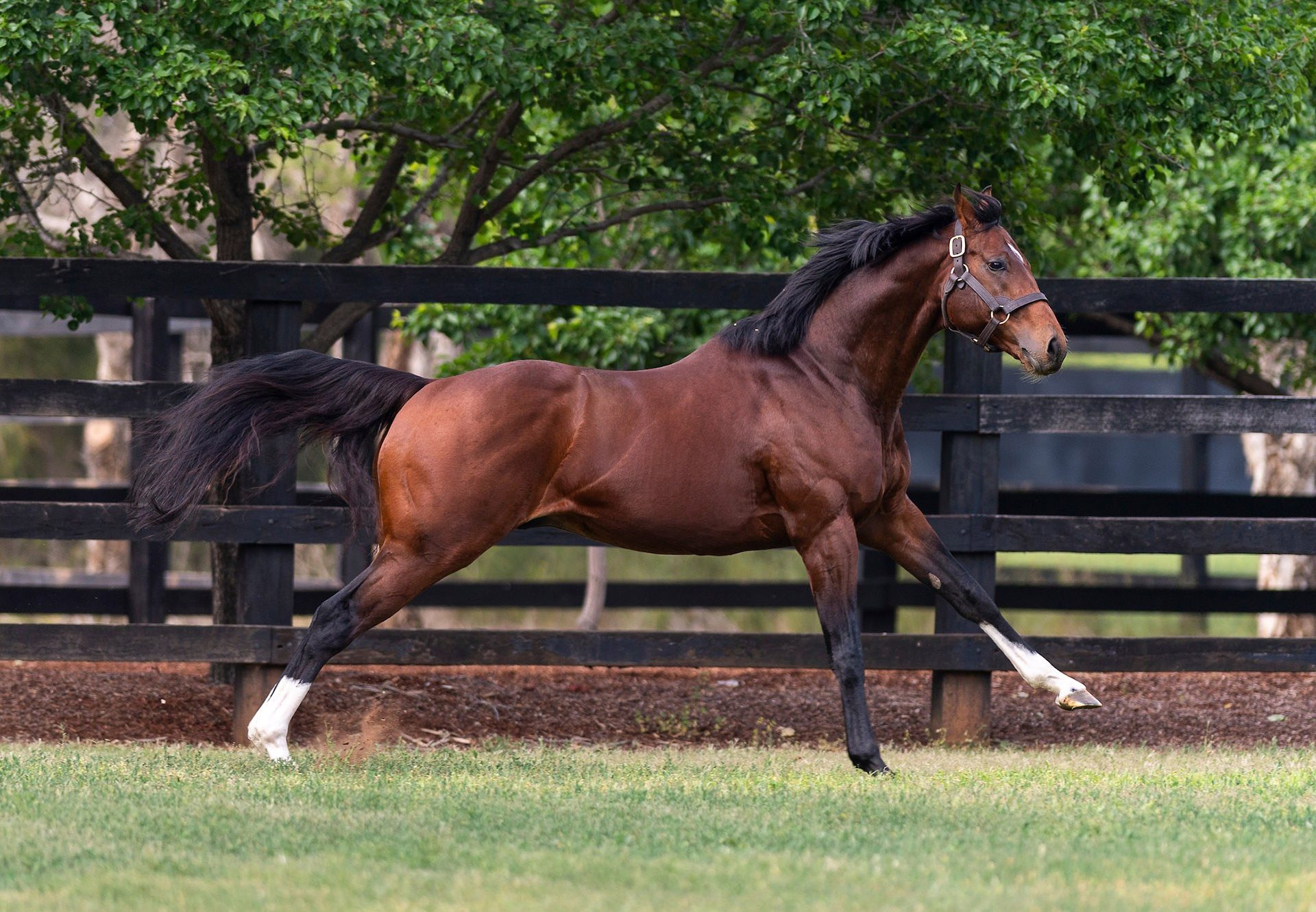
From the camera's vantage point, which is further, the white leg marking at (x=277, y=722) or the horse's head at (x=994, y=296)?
the horse's head at (x=994, y=296)

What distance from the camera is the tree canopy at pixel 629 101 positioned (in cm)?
609

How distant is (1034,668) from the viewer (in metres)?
5.60

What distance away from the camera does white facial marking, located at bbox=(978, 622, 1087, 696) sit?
5.51 m

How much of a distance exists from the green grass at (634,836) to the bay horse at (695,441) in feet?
1.87

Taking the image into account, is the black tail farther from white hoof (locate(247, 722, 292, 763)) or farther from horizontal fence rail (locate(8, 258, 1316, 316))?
white hoof (locate(247, 722, 292, 763))

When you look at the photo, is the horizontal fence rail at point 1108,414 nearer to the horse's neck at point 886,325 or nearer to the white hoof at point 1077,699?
the horse's neck at point 886,325

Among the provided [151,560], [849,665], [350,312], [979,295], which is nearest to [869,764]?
[849,665]

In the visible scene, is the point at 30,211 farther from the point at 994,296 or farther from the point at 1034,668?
the point at 1034,668

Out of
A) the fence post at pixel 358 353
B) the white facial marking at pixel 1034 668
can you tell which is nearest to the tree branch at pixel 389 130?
the fence post at pixel 358 353

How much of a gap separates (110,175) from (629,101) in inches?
110

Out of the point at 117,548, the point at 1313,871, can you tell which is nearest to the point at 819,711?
the point at 1313,871

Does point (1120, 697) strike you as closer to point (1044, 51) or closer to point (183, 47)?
point (1044, 51)

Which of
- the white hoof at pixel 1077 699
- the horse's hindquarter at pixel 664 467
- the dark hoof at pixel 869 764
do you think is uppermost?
the horse's hindquarter at pixel 664 467

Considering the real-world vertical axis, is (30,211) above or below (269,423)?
above
